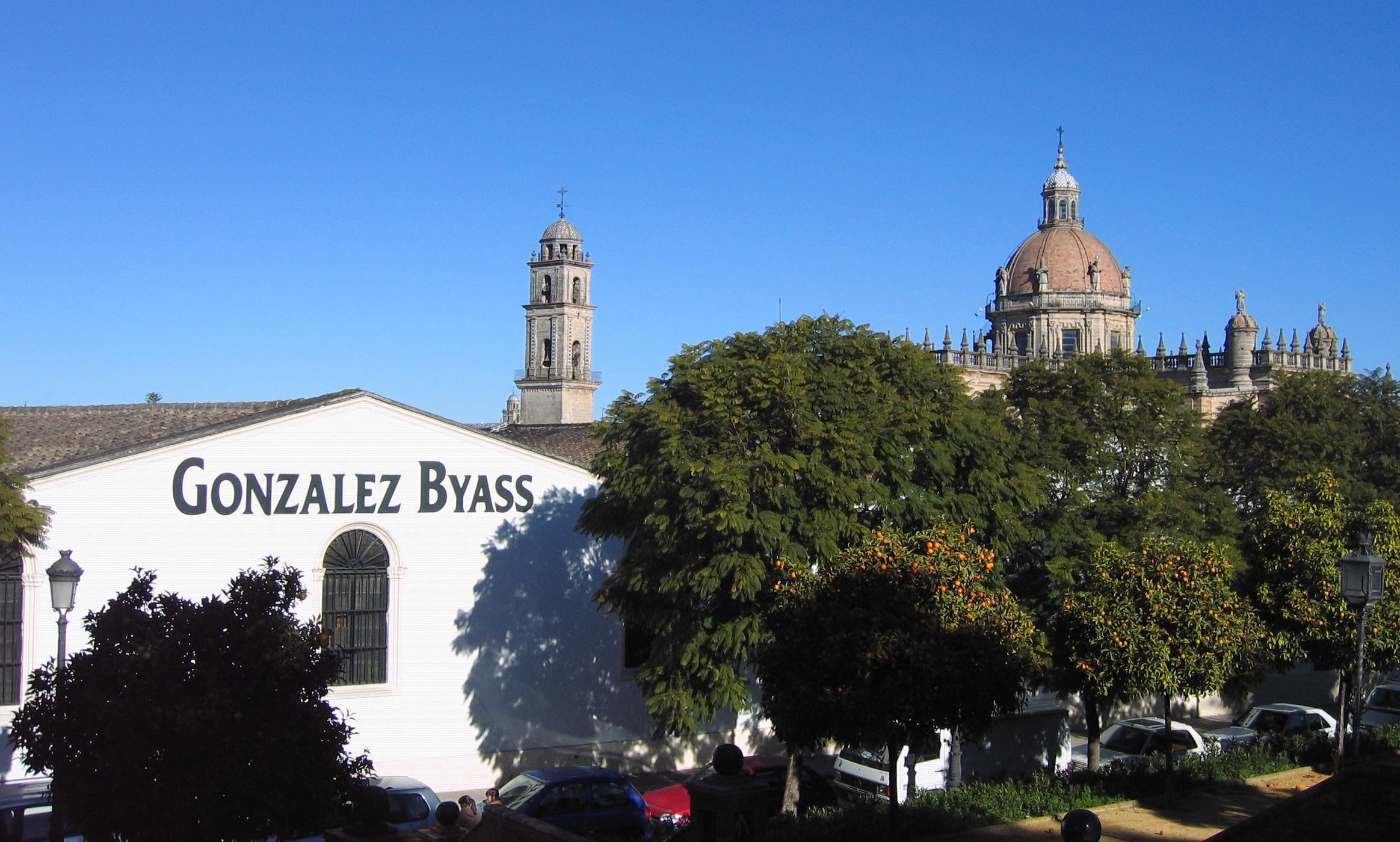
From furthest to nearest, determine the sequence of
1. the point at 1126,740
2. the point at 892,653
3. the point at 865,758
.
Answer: the point at 1126,740 < the point at 865,758 < the point at 892,653

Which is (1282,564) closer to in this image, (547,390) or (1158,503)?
(1158,503)

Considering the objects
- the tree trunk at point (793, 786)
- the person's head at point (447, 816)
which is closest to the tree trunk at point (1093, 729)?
the tree trunk at point (793, 786)

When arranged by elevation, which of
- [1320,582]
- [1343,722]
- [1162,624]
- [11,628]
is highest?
[1320,582]

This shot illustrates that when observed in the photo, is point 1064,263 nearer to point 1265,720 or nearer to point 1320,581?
point 1265,720

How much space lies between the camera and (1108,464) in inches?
1023

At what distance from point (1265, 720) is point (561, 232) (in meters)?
54.1

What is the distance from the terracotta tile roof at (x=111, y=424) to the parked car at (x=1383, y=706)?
22.0 m

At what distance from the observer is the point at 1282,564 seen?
21.0 m

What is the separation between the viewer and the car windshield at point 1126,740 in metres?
24.8

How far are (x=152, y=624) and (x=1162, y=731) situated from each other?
59.9 feet

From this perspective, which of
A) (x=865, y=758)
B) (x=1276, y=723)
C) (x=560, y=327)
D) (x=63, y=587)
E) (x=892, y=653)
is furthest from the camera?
(x=560, y=327)

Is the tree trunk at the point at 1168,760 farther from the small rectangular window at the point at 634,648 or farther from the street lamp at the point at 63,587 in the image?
the street lamp at the point at 63,587

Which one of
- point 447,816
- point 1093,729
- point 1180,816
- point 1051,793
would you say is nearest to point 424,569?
point 447,816

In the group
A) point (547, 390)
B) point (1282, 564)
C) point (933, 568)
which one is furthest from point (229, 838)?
point (547, 390)
